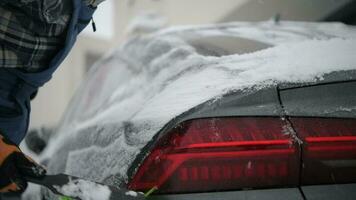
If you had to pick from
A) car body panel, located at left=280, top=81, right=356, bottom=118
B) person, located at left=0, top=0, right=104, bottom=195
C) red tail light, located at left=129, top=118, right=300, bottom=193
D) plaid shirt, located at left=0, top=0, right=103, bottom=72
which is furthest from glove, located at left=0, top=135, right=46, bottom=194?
car body panel, located at left=280, top=81, right=356, bottom=118

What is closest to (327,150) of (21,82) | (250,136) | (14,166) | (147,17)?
(250,136)

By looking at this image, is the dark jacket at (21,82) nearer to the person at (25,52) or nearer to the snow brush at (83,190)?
the person at (25,52)

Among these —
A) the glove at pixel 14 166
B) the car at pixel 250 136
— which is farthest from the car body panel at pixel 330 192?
the glove at pixel 14 166

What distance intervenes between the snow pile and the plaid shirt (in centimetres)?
52

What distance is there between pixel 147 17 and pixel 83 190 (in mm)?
7197

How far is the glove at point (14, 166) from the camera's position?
1.74 metres

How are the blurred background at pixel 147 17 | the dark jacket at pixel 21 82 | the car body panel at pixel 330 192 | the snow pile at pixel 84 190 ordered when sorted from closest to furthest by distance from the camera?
the car body panel at pixel 330 192 < the snow pile at pixel 84 190 < the dark jacket at pixel 21 82 < the blurred background at pixel 147 17

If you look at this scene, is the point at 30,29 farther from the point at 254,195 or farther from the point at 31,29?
the point at 254,195

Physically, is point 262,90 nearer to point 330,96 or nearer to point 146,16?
point 330,96

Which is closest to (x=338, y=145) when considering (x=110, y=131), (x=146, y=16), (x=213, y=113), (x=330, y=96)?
(x=330, y=96)

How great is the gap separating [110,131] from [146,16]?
6.90 meters

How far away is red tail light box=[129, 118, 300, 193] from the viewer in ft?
5.00

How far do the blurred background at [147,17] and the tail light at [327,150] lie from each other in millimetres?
1000

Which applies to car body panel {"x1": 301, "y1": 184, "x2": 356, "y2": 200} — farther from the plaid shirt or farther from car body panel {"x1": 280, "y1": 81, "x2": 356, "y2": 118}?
the plaid shirt
